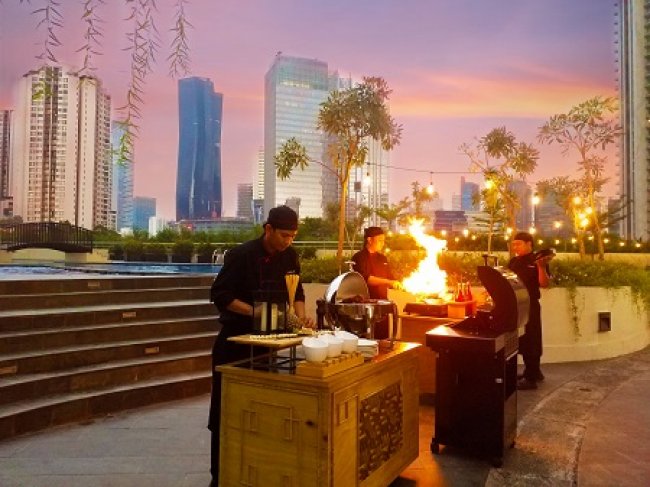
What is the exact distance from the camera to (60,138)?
Result: 6.84ft

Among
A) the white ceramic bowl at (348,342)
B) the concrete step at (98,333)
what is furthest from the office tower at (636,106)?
the white ceramic bowl at (348,342)

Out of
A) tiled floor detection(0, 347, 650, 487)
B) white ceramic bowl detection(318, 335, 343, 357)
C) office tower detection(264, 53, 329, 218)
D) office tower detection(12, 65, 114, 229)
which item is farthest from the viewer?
office tower detection(264, 53, 329, 218)

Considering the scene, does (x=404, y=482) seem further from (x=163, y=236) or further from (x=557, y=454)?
(x=163, y=236)

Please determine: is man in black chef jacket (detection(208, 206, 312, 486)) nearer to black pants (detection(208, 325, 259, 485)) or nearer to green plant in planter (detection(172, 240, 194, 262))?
black pants (detection(208, 325, 259, 485))

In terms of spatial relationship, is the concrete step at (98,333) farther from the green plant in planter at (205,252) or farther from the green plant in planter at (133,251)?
the green plant in planter at (133,251)

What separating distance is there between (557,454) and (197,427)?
3.16 m

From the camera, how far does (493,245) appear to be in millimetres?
19531

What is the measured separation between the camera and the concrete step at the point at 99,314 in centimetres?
569

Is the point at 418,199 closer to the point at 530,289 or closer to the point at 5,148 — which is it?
the point at 530,289

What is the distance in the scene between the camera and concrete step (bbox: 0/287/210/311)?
6211 millimetres

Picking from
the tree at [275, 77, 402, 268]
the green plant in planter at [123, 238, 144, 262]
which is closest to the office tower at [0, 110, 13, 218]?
the tree at [275, 77, 402, 268]

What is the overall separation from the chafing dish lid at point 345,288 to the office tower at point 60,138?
60.0 inches

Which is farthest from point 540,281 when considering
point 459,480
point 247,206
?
point 247,206

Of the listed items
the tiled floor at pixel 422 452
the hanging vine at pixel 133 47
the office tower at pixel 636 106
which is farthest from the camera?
the office tower at pixel 636 106
